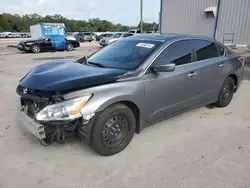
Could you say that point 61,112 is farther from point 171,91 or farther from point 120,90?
point 171,91

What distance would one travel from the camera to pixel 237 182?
2.32 meters

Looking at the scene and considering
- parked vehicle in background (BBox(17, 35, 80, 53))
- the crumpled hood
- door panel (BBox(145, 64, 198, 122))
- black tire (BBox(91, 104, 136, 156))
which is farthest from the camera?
parked vehicle in background (BBox(17, 35, 80, 53))

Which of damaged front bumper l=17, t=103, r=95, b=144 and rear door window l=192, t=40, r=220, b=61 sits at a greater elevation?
rear door window l=192, t=40, r=220, b=61

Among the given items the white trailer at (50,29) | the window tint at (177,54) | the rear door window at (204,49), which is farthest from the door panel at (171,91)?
the white trailer at (50,29)

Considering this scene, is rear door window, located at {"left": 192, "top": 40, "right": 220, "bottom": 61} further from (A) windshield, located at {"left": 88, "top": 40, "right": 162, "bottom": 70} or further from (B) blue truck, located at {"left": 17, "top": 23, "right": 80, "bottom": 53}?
(B) blue truck, located at {"left": 17, "top": 23, "right": 80, "bottom": 53}

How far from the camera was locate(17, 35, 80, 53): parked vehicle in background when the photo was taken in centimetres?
1598

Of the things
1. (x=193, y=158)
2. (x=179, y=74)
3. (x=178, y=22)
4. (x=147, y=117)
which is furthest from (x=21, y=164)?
(x=178, y=22)

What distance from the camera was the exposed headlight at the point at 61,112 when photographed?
7.58 ft

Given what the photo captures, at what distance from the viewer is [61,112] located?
231 cm

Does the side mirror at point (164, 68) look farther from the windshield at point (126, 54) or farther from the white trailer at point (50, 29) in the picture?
the white trailer at point (50, 29)

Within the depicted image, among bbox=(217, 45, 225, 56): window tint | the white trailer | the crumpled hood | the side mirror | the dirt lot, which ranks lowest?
the dirt lot

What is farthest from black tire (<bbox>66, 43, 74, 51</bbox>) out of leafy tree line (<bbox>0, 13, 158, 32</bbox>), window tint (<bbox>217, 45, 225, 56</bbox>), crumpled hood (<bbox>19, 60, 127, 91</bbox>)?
leafy tree line (<bbox>0, 13, 158, 32</bbox>)

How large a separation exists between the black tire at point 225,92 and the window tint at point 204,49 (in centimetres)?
67

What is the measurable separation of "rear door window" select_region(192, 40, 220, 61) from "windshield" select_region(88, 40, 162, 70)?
0.85 metres
